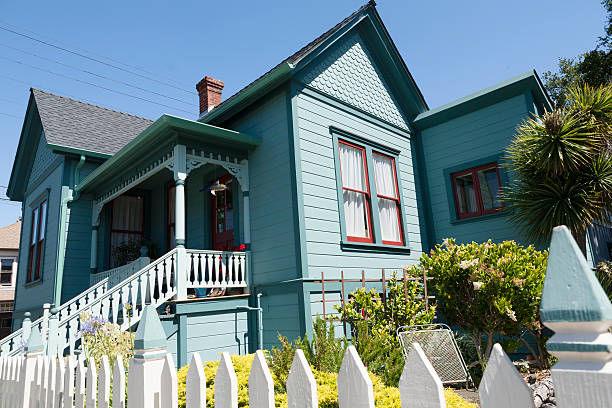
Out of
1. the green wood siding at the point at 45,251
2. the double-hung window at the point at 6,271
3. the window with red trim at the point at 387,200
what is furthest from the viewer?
the double-hung window at the point at 6,271

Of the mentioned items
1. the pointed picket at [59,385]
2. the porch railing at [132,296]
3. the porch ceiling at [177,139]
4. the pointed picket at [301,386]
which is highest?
the porch ceiling at [177,139]

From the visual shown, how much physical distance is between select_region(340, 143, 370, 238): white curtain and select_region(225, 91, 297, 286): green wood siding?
59.6 inches

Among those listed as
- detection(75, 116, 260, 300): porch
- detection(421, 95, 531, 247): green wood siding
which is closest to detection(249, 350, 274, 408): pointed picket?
detection(75, 116, 260, 300): porch

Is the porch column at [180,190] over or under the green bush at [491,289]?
over

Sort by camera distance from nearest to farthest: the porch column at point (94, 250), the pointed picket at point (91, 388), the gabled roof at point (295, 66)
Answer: the pointed picket at point (91, 388) < the gabled roof at point (295, 66) < the porch column at point (94, 250)

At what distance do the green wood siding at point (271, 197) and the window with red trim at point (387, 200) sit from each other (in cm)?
269

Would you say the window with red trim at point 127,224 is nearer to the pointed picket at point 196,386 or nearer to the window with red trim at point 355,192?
the window with red trim at point 355,192

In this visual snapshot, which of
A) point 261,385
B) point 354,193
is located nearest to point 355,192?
point 354,193

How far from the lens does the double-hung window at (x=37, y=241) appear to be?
12.7 meters

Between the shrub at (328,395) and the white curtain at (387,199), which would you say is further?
the white curtain at (387,199)

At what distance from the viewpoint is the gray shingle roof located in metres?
11.5

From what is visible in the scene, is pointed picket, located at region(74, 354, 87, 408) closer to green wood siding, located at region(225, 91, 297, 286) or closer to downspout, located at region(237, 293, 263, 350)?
green wood siding, located at region(225, 91, 297, 286)

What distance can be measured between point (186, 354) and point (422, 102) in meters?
9.01

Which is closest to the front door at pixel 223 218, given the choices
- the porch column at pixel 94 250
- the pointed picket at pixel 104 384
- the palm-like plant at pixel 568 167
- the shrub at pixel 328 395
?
the porch column at pixel 94 250
